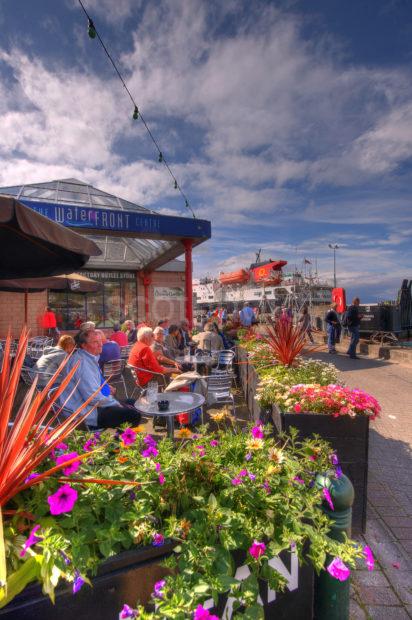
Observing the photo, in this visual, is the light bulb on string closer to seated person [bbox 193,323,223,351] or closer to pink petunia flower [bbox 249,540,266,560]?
seated person [bbox 193,323,223,351]

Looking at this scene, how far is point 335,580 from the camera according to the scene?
1589mm

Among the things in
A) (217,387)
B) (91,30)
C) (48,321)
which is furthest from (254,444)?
(48,321)

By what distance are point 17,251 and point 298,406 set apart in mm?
3620

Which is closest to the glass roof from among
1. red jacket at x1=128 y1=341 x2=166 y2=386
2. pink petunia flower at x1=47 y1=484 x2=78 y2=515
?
red jacket at x1=128 y1=341 x2=166 y2=386

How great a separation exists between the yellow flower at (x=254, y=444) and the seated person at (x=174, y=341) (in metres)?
5.24

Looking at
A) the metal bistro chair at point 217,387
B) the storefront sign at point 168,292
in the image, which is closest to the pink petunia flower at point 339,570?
the metal bistro chair at point 217,387

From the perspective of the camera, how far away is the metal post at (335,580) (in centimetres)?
159

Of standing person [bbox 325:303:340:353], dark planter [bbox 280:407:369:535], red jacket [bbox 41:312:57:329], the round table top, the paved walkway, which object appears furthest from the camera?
standing person [bbox 325:303:340:353]

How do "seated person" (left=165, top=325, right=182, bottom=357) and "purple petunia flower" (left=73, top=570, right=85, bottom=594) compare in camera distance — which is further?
"seated person" (left=165, top=325, right=182, bottom=357)

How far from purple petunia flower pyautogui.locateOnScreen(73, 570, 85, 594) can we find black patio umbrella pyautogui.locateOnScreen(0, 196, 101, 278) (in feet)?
7.66

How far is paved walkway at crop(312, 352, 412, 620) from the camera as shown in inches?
73.7

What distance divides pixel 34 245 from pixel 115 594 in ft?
11.9

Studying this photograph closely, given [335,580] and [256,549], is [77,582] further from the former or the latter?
[335,580]

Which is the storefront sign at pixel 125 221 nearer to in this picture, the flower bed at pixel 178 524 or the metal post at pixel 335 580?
the flower bed at pixel 178 524
